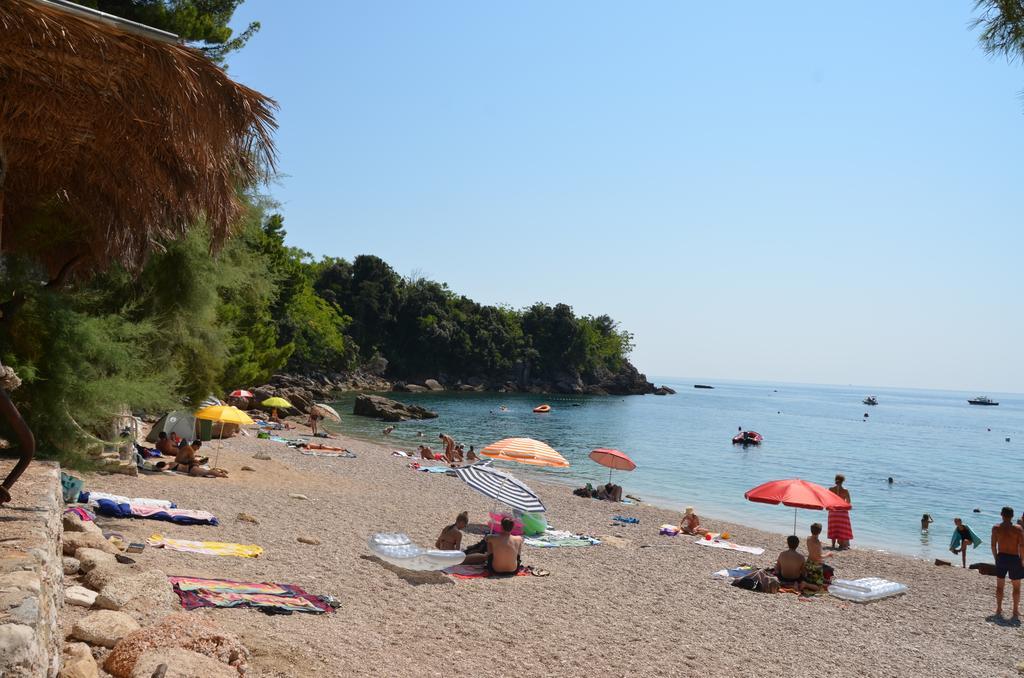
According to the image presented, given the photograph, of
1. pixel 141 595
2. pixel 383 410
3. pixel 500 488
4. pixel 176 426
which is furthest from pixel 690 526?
pixel 383 410

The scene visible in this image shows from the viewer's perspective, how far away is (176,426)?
69.8 feet

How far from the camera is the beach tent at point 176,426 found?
66.0 ft

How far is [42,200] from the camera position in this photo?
299 inches

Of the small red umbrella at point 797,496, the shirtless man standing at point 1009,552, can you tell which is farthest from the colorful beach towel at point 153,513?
the shirtless man standing at point 1009,552

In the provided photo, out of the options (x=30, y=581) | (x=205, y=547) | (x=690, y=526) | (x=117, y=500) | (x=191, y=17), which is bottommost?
(x=690, y=526)

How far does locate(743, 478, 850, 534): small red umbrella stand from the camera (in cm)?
1398

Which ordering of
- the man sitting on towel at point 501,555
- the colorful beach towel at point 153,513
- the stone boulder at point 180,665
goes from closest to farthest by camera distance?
the stone boulder at point 180,665, the colorful beach towel at point 153,513, the man sitting on towel at point 501,555

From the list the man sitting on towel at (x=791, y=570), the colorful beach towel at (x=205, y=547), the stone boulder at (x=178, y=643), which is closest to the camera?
the stone boulder at (x=178, y=643)

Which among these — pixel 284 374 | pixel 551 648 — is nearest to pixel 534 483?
pixel 551 648

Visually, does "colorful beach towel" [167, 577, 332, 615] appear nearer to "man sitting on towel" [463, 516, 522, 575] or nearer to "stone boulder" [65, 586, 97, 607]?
"stone boulder" [65, 586, 97, 607]

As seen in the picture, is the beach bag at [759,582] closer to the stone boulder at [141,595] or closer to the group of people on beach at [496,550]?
the group of people on beach at [496,550]

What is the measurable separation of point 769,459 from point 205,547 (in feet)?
137

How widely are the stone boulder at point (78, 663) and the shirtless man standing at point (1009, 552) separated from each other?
1166 centimetres

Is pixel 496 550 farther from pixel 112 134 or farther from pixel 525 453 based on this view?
pixel 112 134
